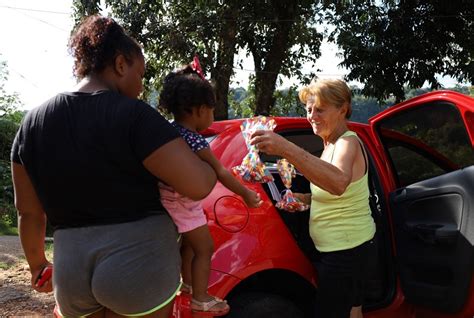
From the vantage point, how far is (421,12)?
30.1 ft

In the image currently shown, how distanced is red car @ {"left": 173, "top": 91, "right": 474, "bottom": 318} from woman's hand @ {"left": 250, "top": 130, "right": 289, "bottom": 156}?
370 mm

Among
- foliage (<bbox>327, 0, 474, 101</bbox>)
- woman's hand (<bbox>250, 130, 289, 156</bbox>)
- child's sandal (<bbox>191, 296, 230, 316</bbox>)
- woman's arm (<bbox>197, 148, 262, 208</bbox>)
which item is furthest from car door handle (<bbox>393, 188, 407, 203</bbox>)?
foliage (<bbox>327, 0, 474, 101</bbox>)

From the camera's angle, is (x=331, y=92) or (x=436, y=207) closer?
(x=331, y=92)

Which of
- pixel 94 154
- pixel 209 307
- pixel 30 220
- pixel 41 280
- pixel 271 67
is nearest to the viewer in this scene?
pixel 94 154

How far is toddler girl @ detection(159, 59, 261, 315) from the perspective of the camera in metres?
1.95

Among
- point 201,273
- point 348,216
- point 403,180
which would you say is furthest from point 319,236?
point 403,180

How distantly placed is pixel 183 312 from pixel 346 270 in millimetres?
815

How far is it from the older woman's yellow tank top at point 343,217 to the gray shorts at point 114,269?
1.04m

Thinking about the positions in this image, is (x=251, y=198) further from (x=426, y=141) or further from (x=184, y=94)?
(x=426, y=141)

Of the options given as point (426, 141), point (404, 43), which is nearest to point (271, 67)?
point (404, 43)

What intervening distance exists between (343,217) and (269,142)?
0.58 m

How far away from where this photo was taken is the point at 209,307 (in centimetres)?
206

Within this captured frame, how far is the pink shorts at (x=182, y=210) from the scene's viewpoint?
189 cm

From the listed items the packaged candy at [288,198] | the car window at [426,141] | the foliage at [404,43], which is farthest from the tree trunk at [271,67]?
the packaged candy at [288,198]
